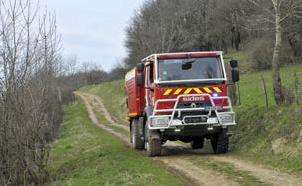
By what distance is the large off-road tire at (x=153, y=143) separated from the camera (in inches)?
640

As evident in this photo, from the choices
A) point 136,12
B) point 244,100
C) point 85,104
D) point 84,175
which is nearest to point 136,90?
point 84,175

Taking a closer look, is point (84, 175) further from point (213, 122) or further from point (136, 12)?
point (136, 12)

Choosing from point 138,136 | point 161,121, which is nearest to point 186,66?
point 161,121

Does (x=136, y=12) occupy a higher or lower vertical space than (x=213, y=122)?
higher

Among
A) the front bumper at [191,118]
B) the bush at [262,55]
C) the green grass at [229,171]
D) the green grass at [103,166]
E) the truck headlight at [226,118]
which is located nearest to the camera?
the green grass at [229,171]

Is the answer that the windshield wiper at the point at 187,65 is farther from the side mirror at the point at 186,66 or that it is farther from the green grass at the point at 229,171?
the green grass at the point at 229,171

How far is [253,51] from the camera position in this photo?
50719 mm

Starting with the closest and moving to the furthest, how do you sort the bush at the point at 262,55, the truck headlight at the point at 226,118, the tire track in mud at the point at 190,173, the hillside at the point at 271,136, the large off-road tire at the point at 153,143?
the tire track in mud at the point at 190,173 < the hillside at the point at 271,136 < the truck headlight at the point at 226,118 < the large off-road tire at the point at 153,143 < the bush at the point at 262,55

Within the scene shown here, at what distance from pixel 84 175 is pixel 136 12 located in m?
59.9

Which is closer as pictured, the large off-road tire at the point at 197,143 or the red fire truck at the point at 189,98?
the red fire truck at the point at 189,98

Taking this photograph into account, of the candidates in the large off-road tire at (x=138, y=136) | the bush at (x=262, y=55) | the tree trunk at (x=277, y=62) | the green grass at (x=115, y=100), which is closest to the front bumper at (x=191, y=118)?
the large off-road tire at (x=138, y=136)

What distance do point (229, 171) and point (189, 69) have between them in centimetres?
439

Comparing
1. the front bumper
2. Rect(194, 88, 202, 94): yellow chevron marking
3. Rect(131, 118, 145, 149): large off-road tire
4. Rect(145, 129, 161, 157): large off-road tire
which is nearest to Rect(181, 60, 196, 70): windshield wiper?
Rect(194, 88, 202, 94): yellow chevron marking

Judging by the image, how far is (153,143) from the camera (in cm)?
1647
